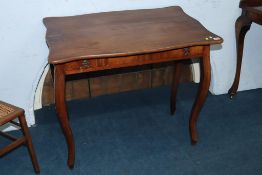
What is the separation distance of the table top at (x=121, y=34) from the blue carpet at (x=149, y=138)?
80 centimetres

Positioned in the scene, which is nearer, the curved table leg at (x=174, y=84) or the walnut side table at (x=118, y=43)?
the walnut side table at (x=118, y=43)

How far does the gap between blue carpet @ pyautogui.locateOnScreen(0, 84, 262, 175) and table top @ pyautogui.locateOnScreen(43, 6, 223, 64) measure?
2.61 feet

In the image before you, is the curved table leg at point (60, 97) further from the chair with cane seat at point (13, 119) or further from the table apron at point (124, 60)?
the chair with cane seat at point (13, 119)

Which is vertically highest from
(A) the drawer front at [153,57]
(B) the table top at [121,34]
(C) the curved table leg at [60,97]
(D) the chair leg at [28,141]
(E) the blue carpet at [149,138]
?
(B) the table top at [121,34]

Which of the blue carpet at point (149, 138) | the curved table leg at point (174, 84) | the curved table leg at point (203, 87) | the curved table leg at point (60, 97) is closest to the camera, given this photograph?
the curved table leg at point (60, 97)

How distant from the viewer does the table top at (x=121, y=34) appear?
1640mm

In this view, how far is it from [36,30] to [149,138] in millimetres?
1072

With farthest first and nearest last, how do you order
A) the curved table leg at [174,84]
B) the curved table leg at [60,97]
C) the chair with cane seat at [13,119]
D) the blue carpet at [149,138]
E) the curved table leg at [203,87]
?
the curved table leg at [174,84]
the blue carpet at [149,138]
the curved table leg at [203,87]
the chair with cane seat at [13,119]
the curved table leg at [60,97]

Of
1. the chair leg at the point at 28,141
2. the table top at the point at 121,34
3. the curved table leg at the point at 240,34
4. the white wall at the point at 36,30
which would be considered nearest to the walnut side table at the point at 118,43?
the table top at the point at 121,34

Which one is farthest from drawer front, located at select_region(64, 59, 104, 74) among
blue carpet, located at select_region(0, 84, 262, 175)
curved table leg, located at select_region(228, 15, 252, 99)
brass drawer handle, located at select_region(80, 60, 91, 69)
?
curved table leg, located at select_region(228, 15, 252, 99)

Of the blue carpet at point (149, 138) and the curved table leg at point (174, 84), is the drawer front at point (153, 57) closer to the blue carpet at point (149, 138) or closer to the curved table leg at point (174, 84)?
the curved table leg at point (174, 84)

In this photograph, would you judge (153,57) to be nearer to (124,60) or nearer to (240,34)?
(124,60)

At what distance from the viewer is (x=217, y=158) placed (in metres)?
2.11

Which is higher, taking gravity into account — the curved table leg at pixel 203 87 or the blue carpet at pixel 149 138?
the curved table leg at pixel 203 87
